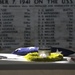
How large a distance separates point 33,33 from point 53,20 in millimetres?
278

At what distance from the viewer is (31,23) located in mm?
2848

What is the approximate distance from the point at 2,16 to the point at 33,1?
41 cm

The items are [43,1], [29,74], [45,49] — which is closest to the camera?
[29,74]

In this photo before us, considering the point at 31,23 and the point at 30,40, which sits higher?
the point at 31,23

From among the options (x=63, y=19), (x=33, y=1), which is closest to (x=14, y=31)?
(x=33, y=1)

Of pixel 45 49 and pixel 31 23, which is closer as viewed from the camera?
pixel 45 49

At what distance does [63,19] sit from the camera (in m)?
2.83

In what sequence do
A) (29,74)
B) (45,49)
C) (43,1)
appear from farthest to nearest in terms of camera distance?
(43,1), (45,49), (29,74)

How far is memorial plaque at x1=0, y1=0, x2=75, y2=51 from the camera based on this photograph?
2824 millimetres

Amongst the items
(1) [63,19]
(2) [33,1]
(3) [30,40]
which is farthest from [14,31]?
(1) [63,19]

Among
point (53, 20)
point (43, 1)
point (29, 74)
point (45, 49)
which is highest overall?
point (43, 1)

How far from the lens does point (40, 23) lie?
285cm

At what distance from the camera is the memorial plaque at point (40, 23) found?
2.82m

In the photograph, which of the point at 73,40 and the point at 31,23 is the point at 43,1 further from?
the point at 73,40
